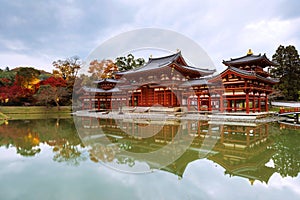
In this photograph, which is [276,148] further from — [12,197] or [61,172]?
[12,197]

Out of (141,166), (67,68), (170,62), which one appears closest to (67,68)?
(67,68)

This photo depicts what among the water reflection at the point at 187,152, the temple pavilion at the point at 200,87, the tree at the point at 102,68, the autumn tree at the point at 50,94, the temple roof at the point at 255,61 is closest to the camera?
the water reflection at the point at 187,152

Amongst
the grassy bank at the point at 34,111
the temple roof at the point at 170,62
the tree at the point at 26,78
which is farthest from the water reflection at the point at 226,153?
the tree at the point at 26,78

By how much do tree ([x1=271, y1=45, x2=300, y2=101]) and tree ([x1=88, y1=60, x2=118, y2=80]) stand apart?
2725cm

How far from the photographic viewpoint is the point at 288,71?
1152 inches

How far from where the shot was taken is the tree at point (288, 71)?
28.2 metres

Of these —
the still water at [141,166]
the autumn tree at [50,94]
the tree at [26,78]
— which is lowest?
the still water at [141,166]

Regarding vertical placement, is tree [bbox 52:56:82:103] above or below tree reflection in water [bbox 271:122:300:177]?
above

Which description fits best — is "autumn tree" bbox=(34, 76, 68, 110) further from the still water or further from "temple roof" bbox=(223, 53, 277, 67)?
"temple roof" bbox=(223, 53, 277, 67)

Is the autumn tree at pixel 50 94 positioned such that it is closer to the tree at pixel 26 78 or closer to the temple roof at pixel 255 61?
the tree at pixel 26 78

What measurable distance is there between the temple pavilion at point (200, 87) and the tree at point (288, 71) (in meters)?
10.9

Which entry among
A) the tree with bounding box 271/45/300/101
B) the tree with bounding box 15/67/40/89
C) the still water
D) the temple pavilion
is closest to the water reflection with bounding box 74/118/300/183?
the still water

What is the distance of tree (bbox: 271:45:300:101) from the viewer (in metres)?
28.2

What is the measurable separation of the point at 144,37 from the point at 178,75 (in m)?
9.81
